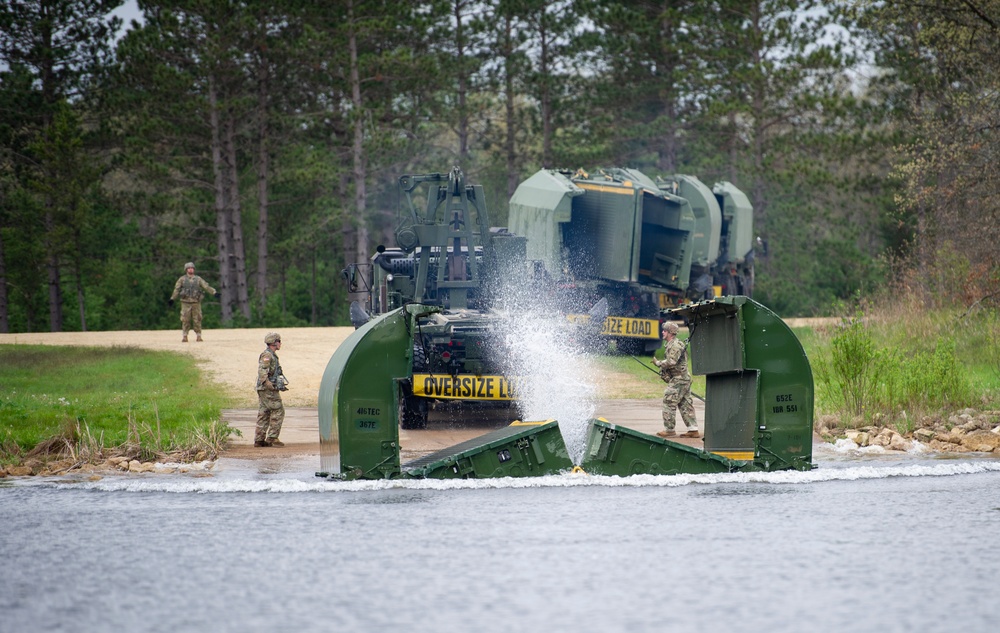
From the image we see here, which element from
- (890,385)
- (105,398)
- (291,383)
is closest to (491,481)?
(890,385)

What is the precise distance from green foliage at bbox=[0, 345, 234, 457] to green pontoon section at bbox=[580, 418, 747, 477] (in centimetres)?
575

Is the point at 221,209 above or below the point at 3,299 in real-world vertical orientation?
above

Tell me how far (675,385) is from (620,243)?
10444mm

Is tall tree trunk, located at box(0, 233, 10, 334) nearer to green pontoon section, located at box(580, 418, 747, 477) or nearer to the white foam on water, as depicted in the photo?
the white foam on water

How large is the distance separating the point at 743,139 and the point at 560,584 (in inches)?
1694

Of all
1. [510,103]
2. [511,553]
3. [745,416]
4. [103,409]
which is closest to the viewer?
[511,553]

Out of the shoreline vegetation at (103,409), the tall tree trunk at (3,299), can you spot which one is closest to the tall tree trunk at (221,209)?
the tall tree trunk at (3,299)

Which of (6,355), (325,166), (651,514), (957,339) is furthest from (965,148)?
(325,166)

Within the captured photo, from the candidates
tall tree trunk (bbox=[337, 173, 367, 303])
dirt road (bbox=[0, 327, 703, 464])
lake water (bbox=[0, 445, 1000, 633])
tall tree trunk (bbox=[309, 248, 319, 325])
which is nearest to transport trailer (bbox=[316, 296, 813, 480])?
lake water (bbox=[0, 445, 1000, 633])

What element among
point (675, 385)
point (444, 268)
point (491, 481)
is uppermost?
point (444, 268)

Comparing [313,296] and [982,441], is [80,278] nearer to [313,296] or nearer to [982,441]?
[313,296]

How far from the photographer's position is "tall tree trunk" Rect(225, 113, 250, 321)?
44.5 m

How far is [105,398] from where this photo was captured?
71.2 ft

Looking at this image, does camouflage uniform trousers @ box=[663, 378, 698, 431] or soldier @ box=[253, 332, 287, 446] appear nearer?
soldier @ box=[253, 332, 287, 446]
